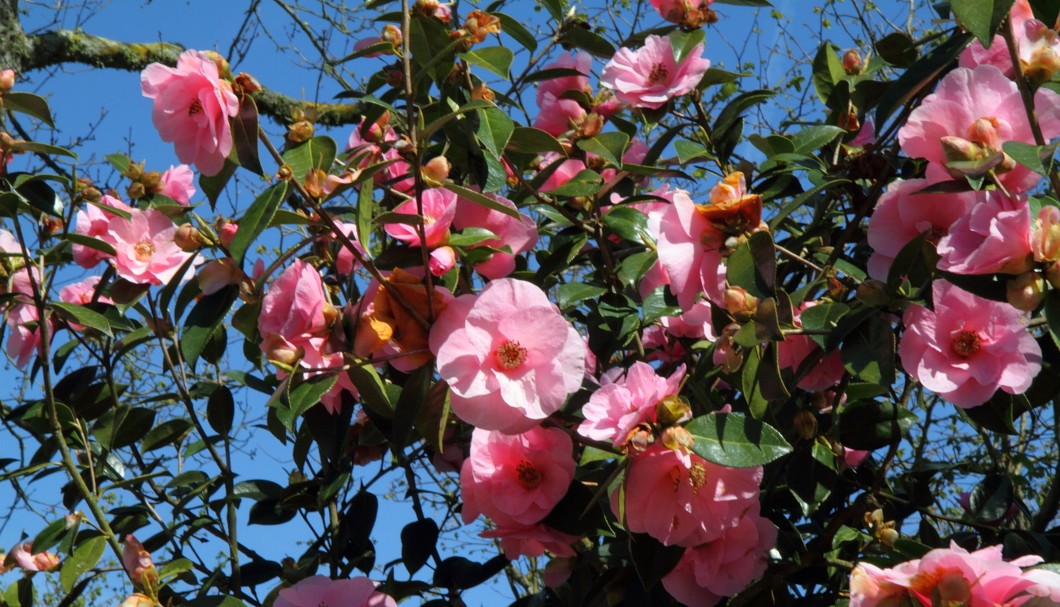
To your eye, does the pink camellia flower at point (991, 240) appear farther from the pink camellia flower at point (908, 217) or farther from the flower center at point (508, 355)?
the flower center at point (508, 355)

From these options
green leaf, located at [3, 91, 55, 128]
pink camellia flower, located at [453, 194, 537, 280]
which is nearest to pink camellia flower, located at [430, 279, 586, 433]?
pink camellia flower, located at [453, 194, 537, 280]

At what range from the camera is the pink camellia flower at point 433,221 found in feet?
3.90

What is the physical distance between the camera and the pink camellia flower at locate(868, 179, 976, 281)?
3.74 feet

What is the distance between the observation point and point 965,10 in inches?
37.2

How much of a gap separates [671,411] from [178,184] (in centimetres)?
98

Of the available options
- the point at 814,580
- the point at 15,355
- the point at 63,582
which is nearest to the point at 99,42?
the point at 15,355

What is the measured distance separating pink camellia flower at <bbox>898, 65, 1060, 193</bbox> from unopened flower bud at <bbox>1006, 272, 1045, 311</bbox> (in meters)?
0.14

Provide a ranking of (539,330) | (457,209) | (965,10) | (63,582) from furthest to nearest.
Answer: (63,582) → (457,209) → (539,330) → (965,10)

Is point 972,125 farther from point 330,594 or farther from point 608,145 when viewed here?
point 330,594

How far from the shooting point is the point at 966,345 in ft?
3.61

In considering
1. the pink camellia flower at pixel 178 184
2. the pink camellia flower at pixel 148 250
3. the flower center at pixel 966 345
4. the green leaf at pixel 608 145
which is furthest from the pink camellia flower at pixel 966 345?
the pink camellia flower at pixel 178 184

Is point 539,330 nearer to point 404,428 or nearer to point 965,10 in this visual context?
point 404,428

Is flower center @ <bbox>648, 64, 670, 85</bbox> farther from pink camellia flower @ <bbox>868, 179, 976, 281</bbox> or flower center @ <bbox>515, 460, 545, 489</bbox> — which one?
flower center @ <bbox>515, 460, 545, 489</bbox>

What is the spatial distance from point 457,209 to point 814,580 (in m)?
0.70
